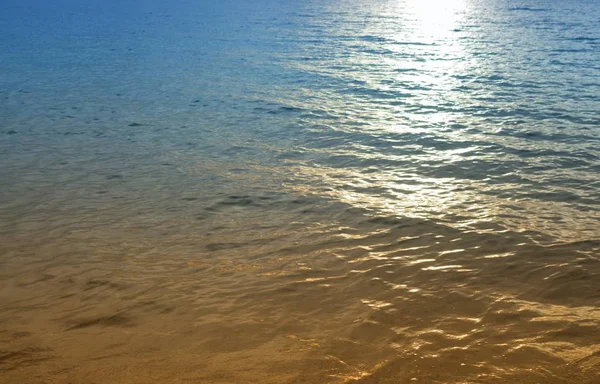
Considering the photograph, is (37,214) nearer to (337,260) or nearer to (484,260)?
(337,260)

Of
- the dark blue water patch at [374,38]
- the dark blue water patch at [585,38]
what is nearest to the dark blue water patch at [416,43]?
the dark blue water patch at [374,38]

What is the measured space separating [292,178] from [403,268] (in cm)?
428

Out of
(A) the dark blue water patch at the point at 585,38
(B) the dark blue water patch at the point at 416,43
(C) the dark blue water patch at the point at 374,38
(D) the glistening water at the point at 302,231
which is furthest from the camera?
(C) the dark blue water patch at the point at 374,38

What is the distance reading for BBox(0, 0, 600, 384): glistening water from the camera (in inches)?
246

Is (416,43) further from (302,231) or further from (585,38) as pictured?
(302,231)

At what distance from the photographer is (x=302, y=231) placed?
30.8 feet

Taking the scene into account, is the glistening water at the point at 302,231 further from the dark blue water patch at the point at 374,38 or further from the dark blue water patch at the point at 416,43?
the dark blue water patch at the point at 374,38

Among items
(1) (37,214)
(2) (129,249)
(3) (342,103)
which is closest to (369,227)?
(2) (129,249)

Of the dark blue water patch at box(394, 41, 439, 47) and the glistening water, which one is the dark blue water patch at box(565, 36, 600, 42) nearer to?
the dark blue water patch at box(394, 41, 439, 47)

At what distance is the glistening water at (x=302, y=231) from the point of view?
6254mm

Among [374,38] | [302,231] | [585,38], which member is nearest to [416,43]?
[374,38]

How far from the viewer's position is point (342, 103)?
62.8 feet

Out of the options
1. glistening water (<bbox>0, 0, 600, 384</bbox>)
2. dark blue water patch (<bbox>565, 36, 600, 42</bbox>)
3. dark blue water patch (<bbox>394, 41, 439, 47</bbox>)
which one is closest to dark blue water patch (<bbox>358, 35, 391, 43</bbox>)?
dark blue water patch (<bbox>394, 41, 439, 47</bbox>)

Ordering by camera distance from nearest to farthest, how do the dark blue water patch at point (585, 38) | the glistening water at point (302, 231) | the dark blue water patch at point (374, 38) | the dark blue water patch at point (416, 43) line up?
the glistening water at point (302, 231) < the dark blue water patch at point (585, 38) < the dark blue water patch at point (416, 43) < the dark blue water patch at point (374, 38)
